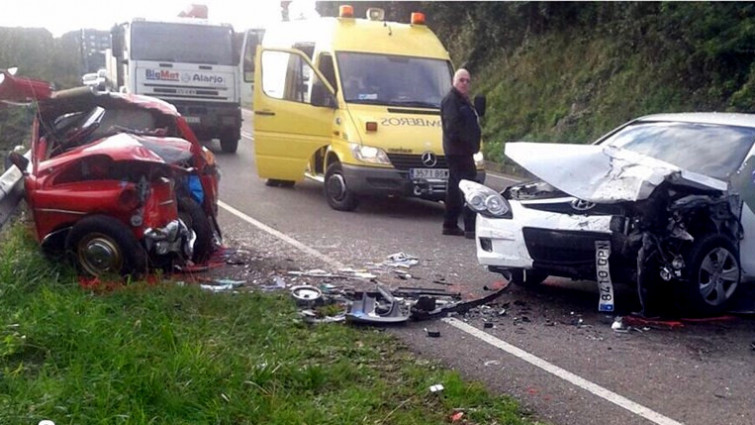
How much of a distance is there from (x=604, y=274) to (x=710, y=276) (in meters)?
0.84

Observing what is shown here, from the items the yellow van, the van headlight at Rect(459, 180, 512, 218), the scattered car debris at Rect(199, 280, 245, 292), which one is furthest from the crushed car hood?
the yellow van

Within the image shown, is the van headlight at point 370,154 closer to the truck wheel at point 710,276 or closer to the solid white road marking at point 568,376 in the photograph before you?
the solid white road marking at point 568,376

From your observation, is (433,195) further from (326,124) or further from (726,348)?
(726,348)

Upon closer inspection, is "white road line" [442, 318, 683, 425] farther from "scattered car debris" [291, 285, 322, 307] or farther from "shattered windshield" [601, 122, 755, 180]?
"shattered windshield" [601, 122, 755, 180]

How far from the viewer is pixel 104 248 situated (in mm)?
7973

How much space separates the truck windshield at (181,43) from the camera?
70.1 feet

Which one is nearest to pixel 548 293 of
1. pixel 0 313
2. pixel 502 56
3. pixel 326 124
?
pixel 0 313

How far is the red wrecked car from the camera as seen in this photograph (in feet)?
26.3

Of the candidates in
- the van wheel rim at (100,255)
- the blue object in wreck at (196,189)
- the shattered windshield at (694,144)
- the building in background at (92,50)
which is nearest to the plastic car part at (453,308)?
the shattered windshield at (694,144)

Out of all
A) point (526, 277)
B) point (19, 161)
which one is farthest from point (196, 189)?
point (526, 277)

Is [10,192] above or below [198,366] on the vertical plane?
above

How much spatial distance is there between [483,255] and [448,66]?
6440mm

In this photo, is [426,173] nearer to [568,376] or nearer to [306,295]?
[306,295]

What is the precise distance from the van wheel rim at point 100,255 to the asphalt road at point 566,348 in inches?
80.0
